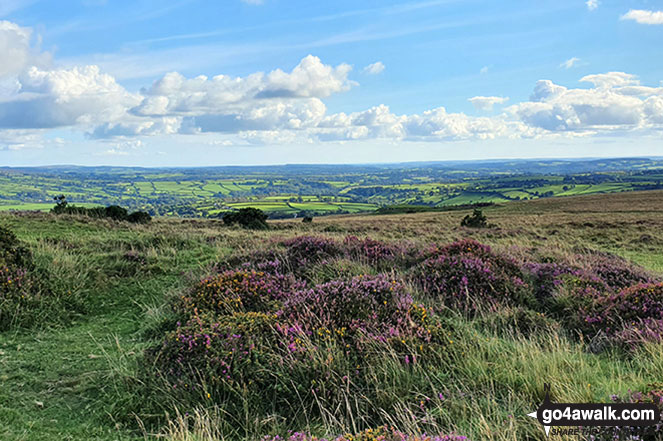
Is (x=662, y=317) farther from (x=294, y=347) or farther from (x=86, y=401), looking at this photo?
(x=86, y=401)

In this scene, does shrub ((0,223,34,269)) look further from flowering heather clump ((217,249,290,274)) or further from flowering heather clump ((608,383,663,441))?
flowering heather clump ((608,383,663,441))

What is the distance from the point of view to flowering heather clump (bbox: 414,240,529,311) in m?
8.31

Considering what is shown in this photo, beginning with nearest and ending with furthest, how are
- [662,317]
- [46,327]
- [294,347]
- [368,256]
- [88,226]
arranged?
[294,347], [662,317], [46,327], [368,256], [88,226]

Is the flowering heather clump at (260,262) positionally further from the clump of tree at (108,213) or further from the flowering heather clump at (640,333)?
the clump of tree at (108,213)

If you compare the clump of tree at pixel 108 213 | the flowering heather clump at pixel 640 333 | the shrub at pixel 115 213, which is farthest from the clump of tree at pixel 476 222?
the flowering heather clump at pixel 640 333

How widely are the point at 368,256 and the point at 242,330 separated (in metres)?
6.41

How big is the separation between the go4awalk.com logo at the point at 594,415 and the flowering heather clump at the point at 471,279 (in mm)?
3866

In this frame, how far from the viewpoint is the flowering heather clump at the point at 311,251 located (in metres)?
11.0

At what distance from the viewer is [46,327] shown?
7.41 metres

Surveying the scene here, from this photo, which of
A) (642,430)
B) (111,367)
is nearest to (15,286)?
(111,367)

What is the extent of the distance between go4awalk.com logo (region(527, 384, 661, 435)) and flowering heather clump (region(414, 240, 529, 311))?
3.87 meters

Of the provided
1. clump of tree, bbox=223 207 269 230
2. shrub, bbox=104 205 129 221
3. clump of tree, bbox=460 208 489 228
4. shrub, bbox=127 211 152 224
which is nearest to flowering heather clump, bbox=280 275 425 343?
clump of tree, bbox=223 207 269 230

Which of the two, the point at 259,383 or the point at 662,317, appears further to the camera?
the point at 662,317

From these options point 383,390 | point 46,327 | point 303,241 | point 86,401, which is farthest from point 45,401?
point 303,241
